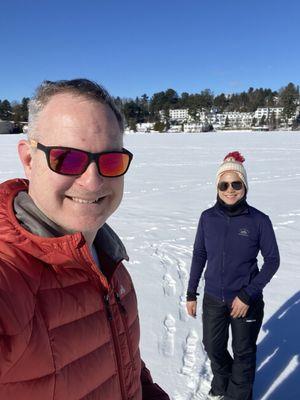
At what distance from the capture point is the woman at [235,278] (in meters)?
2.51

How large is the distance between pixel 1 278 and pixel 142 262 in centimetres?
432

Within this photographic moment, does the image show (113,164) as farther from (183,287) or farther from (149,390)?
(183,287)

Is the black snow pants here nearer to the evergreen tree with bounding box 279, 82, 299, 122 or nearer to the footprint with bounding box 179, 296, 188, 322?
the footprint with bounding box 179, 296, 188, 322

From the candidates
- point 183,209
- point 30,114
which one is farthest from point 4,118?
point 30,114

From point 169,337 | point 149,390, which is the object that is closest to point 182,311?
point 169,337

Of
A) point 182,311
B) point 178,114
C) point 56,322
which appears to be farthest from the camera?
point 178,114

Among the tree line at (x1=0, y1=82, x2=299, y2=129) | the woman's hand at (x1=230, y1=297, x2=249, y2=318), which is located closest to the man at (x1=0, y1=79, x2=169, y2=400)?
the woman's hand at (x1=230, y1=297, x2=249, y2=318)

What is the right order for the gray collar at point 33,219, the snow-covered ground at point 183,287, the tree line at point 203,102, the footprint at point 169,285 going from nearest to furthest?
the gray collar at point 33,219 < the snow-covered ground at point 183,287 < the footprint at point 169,285 < the tree line at point 203,102

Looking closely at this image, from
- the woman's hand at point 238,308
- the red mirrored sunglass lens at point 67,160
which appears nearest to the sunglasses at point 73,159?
the red mirrored sunglass lens at point 67,160

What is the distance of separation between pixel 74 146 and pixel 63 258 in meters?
0.31

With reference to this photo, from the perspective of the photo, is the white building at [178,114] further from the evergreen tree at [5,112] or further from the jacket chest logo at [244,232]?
the jacket chest logo at [244,232]

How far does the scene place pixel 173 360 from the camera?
304 centimetres

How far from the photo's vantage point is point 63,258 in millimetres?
966

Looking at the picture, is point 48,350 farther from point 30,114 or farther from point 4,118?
point 4,118
